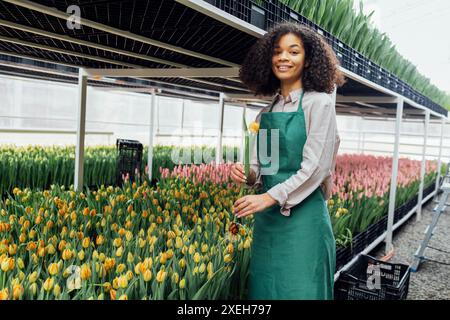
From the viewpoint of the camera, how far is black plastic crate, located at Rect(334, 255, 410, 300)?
7.15 feet

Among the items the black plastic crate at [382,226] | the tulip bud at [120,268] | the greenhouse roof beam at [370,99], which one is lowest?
the black plastic crate at [382,226]

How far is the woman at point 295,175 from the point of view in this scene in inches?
51.0

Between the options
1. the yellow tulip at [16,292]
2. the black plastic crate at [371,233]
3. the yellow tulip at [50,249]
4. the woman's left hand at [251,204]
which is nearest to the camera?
the yellow tulip at [16,292]

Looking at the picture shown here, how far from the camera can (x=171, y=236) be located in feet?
5.28

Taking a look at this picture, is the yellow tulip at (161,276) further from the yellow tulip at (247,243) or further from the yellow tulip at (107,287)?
the yellow tulip at (247,243)

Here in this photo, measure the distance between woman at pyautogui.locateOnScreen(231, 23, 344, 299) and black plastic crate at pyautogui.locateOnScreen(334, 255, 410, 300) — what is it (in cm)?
81

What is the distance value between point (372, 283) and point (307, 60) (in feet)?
4.76

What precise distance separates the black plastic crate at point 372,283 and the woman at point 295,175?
81 centimetres

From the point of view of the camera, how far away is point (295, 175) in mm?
1282

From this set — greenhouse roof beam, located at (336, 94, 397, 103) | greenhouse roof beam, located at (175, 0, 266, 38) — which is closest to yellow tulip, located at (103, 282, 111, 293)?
greenhouse roof beam, located at (175, 0, 266, 38)

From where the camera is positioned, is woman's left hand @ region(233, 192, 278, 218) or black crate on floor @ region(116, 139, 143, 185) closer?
woman's left hand @ region(233, 192, 278, 218)

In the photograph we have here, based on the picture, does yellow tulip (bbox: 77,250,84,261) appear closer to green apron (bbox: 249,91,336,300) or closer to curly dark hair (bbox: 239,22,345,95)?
green apron (bbox: 249,91,336,300)

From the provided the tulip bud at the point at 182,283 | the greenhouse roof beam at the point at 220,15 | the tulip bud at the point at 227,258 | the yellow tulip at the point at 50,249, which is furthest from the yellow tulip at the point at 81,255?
the greenhouse roof beam at the point at 220,15
